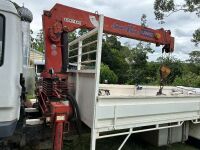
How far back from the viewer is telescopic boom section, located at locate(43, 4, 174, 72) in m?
4.23

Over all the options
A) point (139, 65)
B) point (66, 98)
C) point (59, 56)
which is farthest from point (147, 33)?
point (139, 65)

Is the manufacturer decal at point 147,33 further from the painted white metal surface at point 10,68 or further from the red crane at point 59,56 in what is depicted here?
the painted white metal surface at point 10,68

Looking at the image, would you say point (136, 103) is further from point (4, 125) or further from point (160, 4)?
point (160, 4)

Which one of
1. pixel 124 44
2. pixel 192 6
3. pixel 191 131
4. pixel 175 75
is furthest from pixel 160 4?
pixel 124 44

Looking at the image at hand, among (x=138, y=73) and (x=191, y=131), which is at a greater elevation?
(x=138, y=73)

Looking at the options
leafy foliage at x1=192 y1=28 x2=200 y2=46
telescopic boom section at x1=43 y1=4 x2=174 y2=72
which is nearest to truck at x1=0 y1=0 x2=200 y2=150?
telescopic boom section at x1=43 y1=4 x2=174 y2=72

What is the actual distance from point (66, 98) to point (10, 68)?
1431 mm

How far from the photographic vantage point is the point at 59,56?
4.30 metres

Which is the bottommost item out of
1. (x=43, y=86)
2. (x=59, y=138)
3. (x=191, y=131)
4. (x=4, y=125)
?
(x=191, y=131)

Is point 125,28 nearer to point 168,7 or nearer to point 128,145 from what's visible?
point 128,145

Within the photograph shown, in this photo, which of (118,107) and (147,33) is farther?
(147,33)

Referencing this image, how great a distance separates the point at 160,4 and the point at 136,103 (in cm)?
1206

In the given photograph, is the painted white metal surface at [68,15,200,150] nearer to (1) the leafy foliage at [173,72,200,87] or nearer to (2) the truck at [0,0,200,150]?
(2) the truck at [0,0,200,150]

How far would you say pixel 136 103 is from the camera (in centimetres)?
367
